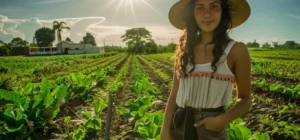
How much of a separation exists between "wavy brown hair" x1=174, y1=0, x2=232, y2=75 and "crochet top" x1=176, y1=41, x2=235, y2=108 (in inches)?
1.3

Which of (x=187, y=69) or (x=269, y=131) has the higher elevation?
(x=187, y=69)

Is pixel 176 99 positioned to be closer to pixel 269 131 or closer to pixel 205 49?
pixel 205 49

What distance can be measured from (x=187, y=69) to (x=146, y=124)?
1.52 meters

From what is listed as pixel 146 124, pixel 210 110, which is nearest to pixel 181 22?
pixel 210 110

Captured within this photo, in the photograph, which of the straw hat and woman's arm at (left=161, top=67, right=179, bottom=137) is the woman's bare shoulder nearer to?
the straw hat

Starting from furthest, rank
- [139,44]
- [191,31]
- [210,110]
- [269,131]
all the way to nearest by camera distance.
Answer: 1. [139,44]
2. [269,131]
3. [191,31]
4. [210,110]

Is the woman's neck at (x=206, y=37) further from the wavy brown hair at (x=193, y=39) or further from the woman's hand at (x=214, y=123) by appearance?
the woman's hand at (x=214, y=123)

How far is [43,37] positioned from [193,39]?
82.5m

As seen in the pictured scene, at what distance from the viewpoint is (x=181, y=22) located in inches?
82.0

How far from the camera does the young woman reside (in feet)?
5.32

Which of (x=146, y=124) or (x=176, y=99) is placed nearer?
(x=176, y=99)

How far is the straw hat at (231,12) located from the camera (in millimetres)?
1777

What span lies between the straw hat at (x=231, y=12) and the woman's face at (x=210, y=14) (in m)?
0.10

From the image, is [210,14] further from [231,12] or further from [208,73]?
[208,73]
